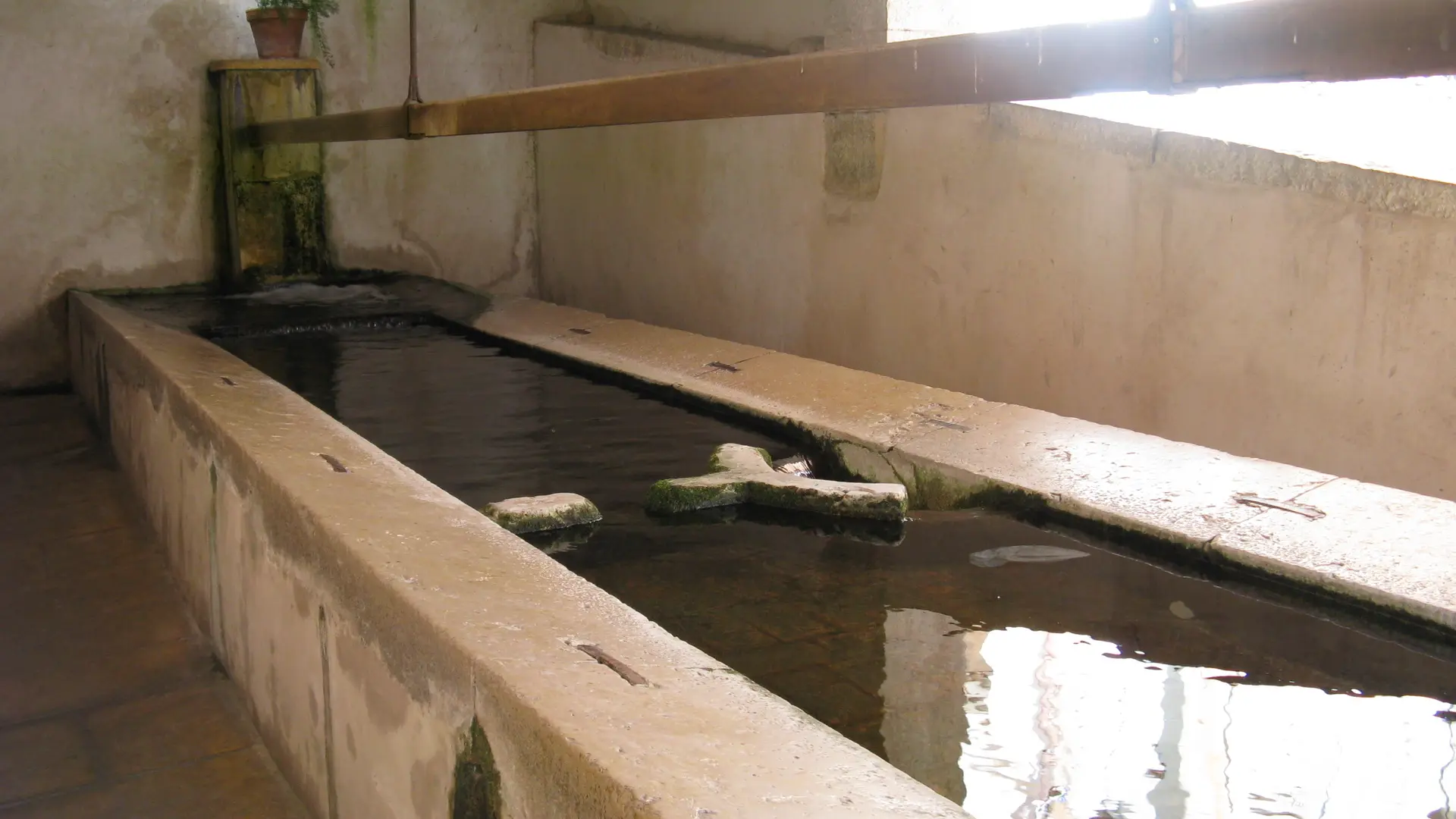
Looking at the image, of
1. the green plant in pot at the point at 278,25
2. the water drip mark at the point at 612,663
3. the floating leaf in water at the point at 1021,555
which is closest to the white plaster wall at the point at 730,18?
the green plant in pot at the point at 278,25

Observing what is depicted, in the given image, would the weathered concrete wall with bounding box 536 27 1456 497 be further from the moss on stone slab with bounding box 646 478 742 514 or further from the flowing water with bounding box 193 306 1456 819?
the moss on stone slab with bounding box 646 478 742 514

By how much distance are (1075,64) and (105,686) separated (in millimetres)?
2812

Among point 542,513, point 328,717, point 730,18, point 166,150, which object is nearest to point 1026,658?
point 542,513

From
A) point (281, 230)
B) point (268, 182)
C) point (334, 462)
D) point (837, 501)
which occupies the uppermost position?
point (268, 182)

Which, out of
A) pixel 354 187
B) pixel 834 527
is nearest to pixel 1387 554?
pixel 834 527

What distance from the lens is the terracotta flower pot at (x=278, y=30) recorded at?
20.9ft

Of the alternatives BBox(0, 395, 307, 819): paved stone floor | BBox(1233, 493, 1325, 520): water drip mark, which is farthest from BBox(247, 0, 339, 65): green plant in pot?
BBox(1233, 493, 1325, 520): water drip mark

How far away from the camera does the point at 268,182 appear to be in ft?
22.3

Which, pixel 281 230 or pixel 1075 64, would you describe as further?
pixel 281 230

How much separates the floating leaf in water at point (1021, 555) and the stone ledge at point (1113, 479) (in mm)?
136

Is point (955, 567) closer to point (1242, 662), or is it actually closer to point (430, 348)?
point (1242, 662)

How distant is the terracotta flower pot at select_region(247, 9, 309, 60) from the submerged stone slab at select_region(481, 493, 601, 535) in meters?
4.53

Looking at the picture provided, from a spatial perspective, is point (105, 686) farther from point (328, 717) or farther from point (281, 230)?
point (281, 230)

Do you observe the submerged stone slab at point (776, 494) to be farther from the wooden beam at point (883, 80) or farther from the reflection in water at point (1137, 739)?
the wooden beam at point (883, 80)
